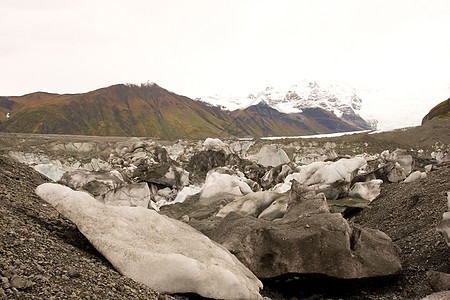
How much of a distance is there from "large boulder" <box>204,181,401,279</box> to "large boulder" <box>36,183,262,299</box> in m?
2.55

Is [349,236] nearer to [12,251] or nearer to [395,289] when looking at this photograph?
[395,289]

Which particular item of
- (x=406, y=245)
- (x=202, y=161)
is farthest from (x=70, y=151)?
(x=406, y=245)

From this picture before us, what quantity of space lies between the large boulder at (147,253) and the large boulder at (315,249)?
8.36 feet

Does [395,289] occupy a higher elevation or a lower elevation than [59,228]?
lower

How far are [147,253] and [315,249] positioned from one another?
607 cm

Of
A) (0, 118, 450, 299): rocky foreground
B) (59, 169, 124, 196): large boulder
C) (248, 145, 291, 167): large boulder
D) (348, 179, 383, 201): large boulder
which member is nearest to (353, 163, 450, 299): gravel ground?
(0, 118, 450, 299): rocky foreground

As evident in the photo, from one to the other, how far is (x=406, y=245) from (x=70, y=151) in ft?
235

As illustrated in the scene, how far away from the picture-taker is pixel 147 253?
293 inches

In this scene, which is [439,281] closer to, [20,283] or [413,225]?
[413,225]

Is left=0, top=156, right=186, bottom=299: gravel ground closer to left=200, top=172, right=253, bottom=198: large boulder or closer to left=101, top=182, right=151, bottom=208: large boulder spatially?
left=101, top=182, right=151, bottom=208: large boulder

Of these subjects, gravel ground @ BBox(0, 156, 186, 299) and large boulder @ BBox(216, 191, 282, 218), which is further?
large boulder @ BBox(216, 191, 282, 218)

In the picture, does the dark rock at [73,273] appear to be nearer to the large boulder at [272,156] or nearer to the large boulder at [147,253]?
the large boulder at [147,253]

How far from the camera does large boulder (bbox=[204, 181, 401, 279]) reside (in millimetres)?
10883

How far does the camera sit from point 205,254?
29.0 ft
